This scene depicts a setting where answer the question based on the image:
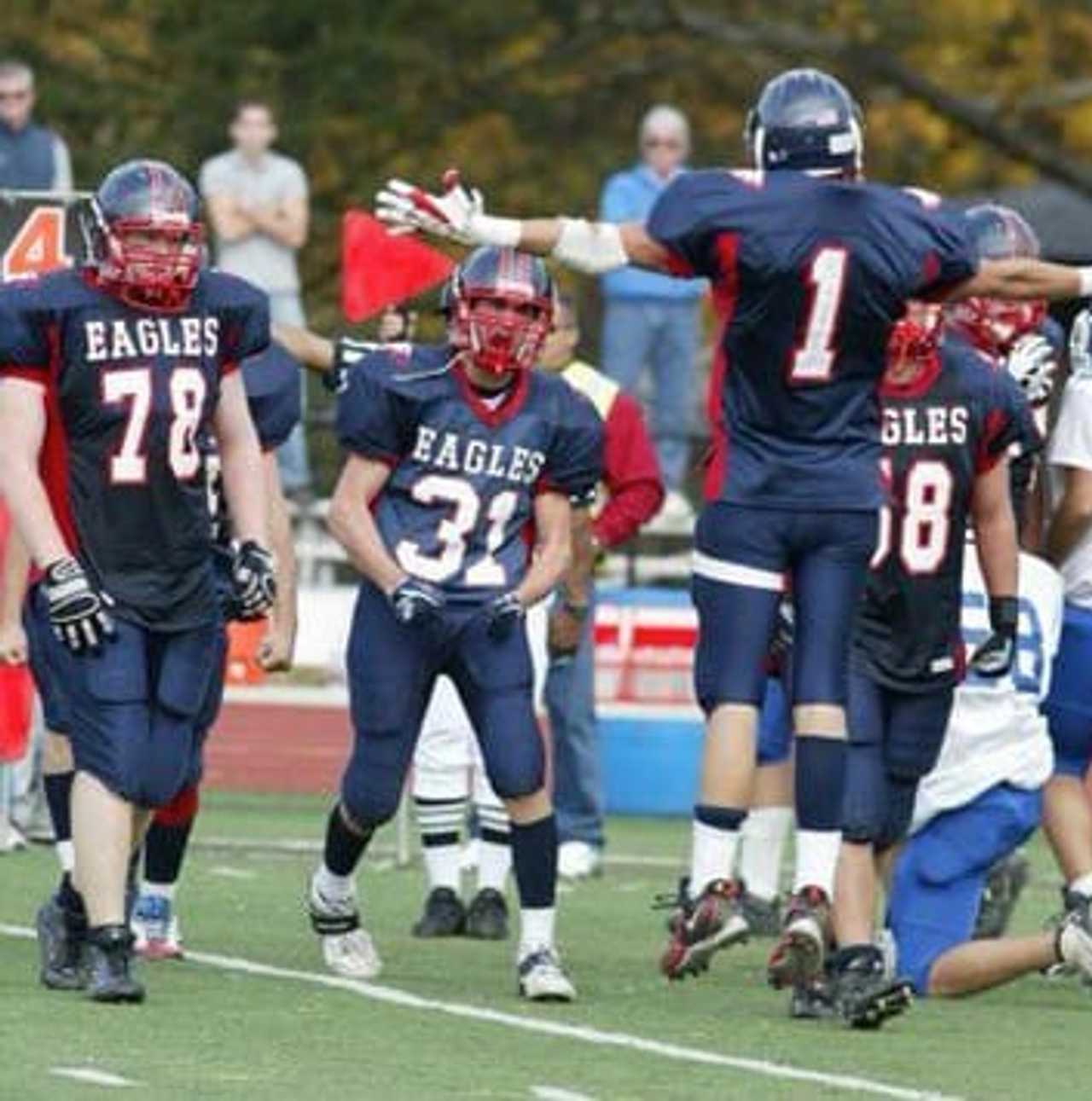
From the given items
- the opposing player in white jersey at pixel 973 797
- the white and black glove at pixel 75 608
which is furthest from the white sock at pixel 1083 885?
the white and black glove at pixel 75 608

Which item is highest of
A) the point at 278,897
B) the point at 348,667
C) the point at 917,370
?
the point at 917,370

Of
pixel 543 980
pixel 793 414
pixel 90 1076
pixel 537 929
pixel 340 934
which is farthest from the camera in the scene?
pixel 340 934

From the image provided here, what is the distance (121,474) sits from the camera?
11.4 metres

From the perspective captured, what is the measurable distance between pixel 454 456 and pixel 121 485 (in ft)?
3.05

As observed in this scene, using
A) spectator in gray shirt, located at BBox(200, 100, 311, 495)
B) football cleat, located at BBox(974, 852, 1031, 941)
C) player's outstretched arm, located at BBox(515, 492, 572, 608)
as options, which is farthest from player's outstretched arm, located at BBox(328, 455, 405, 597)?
spectator in gray shirt, located at BBox(200, 100, 311, 495)

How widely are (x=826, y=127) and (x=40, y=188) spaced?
9.69 m

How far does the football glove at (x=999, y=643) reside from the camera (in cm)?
1193

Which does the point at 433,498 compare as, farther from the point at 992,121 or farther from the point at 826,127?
the point at 992,121

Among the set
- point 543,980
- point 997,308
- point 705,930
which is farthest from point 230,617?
point 997,308

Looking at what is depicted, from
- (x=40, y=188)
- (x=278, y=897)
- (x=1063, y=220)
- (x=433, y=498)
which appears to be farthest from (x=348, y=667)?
(x=1063, y=220)

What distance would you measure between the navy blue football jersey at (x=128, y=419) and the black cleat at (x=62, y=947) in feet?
2.24

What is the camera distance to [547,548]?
12.1 m

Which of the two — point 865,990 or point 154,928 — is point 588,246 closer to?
point 865,990

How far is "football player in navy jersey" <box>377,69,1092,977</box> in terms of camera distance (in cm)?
1123
